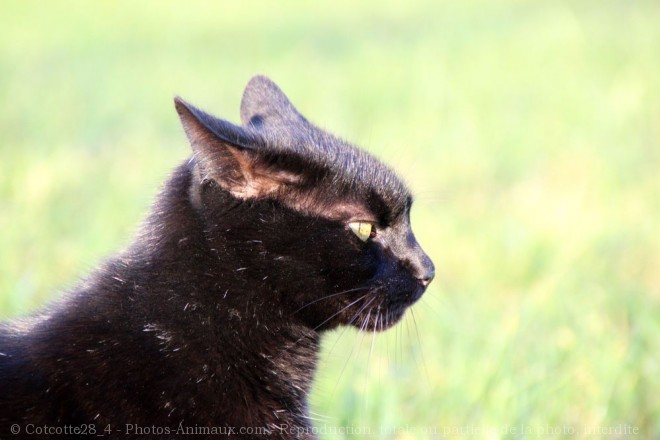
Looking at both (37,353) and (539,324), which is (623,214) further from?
(37,353)

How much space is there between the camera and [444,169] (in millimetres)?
6496

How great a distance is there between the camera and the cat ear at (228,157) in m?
1.95

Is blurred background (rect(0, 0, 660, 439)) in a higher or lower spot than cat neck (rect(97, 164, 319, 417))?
lower

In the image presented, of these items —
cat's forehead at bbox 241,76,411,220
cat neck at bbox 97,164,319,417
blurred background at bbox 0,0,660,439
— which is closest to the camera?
cat neck at bbox 97,164,319,417

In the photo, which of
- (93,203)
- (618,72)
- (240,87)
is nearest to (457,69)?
(618,72)

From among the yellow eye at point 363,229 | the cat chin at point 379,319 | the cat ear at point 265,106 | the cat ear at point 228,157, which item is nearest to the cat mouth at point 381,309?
the cat chin at point 379,319

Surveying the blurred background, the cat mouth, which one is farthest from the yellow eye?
the blurred background

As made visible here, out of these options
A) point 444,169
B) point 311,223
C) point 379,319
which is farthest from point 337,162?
point 444,169

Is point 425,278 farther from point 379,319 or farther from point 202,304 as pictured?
point 202,304

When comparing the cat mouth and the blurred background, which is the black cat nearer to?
the cat mouth

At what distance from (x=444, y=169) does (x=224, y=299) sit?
14.7ft

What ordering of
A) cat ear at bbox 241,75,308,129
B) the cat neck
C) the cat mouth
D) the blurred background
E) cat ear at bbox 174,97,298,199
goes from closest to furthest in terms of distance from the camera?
cat ear at bbox 174,97,298,199
the cat neck
the cat mouth
cat ear at bbox 241,75,308,129
the blurred background

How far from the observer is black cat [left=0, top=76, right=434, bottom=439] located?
202 centimetres

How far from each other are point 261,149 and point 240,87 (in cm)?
Answer: 661
